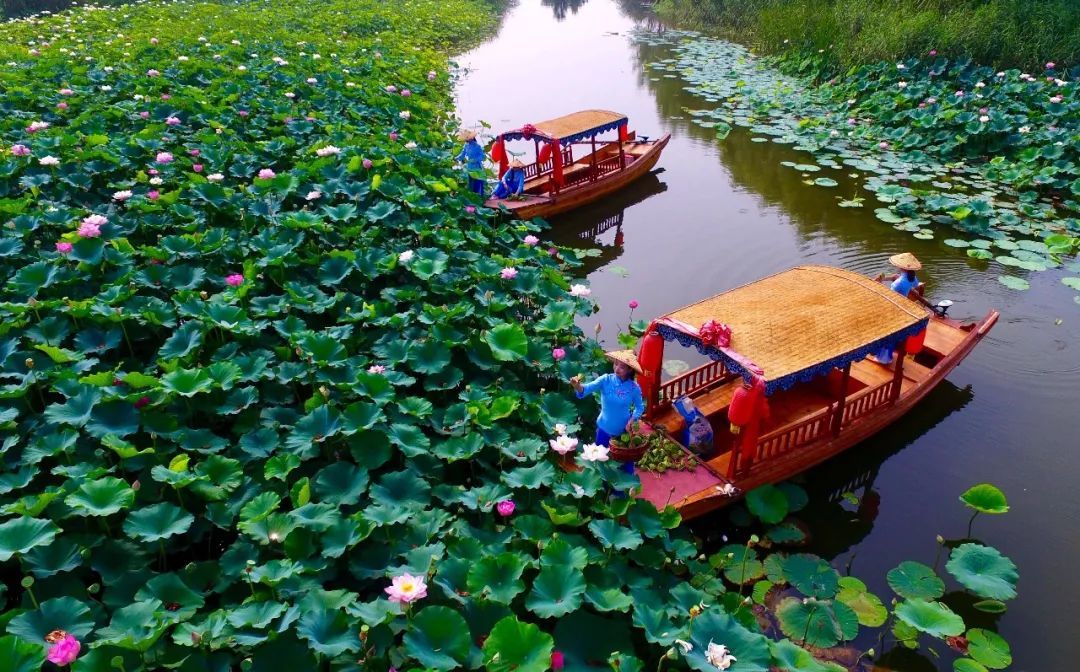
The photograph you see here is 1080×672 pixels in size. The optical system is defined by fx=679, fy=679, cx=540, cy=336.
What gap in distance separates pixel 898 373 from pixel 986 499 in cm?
135

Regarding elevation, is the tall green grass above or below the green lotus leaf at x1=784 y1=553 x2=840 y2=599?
above

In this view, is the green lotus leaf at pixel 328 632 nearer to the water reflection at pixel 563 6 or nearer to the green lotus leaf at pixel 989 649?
the green lotus leaf at pixel 989 649

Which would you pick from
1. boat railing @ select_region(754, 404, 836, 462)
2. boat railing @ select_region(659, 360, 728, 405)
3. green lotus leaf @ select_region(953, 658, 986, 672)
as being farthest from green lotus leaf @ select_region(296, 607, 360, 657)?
green lotus leaf @ select_region(953, 658, 986, 672)

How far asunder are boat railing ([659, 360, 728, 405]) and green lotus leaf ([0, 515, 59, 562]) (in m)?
4.08

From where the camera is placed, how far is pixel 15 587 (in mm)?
3182

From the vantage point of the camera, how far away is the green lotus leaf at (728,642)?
2.99 metres

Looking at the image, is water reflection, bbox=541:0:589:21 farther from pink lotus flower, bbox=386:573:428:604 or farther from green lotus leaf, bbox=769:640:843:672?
pink lotus flower, bbox=386:573:428:604

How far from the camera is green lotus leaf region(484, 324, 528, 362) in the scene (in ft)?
16.2

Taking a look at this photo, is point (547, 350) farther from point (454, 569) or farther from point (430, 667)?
point (430, 667)

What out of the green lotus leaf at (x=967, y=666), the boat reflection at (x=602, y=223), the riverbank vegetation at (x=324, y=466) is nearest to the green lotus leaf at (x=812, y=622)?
the riverbank vegetation at (x=324, y=466)

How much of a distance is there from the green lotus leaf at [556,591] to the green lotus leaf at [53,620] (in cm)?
187

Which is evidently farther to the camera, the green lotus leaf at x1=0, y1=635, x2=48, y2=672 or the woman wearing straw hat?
the woman wearing straw hat

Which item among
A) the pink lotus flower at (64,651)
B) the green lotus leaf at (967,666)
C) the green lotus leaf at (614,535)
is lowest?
the green lotus leaf at (967,666)

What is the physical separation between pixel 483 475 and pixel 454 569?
1073mm
